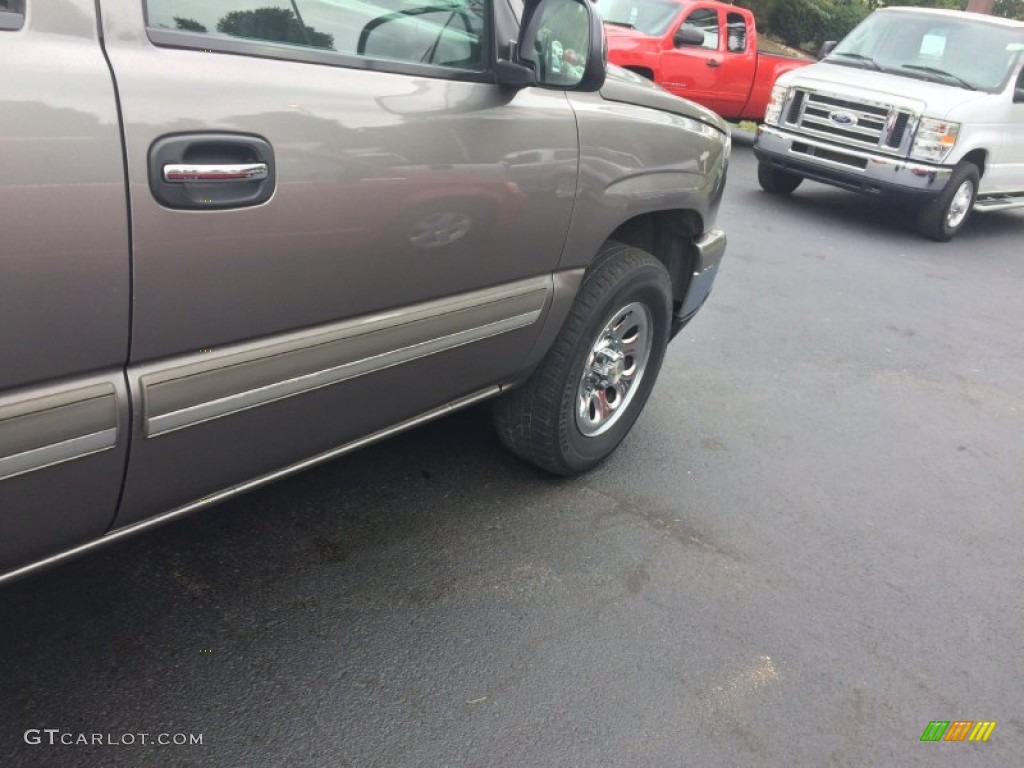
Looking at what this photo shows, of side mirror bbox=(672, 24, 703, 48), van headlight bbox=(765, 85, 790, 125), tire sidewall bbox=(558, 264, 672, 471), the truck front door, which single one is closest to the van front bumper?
van headlight bbox=(765, 85, 790, 125)

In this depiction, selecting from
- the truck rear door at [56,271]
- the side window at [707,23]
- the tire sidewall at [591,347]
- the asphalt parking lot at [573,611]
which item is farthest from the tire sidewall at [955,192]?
the truck rear door at [56,271]

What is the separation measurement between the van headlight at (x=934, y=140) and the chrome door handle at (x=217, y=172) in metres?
7.85

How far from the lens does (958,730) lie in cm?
263

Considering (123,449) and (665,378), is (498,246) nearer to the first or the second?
(123,449)

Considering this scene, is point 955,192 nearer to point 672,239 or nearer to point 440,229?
point 672,239

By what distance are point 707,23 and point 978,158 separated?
448cm

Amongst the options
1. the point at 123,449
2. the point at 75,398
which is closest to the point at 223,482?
the point at 123,449

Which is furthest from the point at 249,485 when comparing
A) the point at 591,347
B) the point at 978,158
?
the point at 978,158

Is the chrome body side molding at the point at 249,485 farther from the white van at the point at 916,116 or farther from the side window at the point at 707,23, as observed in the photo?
the side window at the point at 707,23

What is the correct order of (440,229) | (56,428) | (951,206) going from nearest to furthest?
1. (56,428)
2. (440,229)
3. (951,206)

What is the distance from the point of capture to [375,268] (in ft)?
7.42

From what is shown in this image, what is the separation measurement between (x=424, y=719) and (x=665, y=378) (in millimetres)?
2782

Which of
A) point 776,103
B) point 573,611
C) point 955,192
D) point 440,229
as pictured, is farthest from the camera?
point 776,103

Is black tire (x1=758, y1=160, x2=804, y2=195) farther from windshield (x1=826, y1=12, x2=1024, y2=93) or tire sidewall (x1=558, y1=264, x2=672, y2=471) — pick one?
tire sidewall (x1=558, y1=264, x2=672, y2=471)
